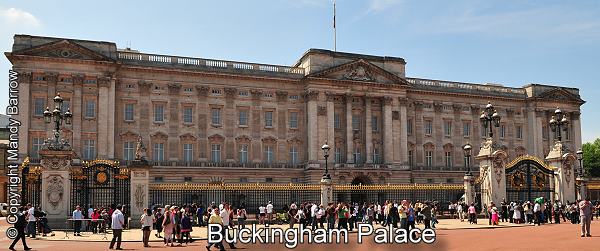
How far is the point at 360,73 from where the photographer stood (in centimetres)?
6266

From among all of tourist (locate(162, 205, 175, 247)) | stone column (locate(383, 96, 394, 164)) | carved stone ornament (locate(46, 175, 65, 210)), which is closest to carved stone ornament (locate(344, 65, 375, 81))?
stone column (locate(383, 96, 394, 164))

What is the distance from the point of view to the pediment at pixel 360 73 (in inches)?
2403

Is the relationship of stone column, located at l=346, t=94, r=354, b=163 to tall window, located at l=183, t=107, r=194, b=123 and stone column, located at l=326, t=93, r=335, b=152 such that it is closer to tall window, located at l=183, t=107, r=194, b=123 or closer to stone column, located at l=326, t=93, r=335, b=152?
stone column, located at l=326, t=93, r=335, b=152

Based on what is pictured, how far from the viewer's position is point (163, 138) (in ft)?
185

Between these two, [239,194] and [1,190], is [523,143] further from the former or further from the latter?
[1,190]

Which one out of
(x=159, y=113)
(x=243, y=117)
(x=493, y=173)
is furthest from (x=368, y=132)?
(x=493, y=173)

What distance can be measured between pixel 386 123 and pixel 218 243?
4573 centimetres

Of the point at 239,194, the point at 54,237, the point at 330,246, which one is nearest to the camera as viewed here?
the point at 330,246

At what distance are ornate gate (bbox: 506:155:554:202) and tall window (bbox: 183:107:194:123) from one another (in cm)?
3111

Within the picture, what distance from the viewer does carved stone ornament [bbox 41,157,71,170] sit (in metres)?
28.3

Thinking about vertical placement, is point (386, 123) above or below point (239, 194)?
above

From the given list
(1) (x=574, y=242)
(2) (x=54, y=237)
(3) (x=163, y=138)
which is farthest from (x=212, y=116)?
(1) (x=574, y=242)

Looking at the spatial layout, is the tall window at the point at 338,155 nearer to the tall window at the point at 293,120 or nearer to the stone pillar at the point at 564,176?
the tall window at the point at 293,120

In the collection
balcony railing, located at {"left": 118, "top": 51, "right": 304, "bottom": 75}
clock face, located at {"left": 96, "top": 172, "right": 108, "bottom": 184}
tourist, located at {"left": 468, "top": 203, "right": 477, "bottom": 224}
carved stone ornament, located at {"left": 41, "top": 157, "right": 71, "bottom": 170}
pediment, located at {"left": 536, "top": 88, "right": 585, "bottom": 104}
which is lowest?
tourist, located at {"left": 468, "top": 203, "right": 477, "bottom": 224}
